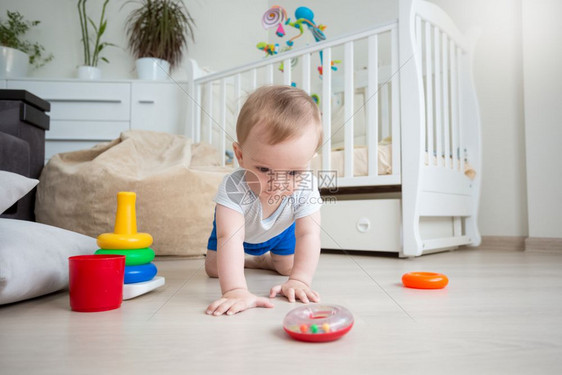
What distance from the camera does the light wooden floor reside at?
0.45m

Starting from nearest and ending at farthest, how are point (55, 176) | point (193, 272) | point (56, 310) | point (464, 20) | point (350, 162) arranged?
1. point (56, 310)
2. point (193, 272)
3. point (55, 176)
4. point (350, 162)
5. point (464, 20)

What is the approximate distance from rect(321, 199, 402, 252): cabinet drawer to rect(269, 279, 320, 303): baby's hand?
0.86 m

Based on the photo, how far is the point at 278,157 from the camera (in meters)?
0.68

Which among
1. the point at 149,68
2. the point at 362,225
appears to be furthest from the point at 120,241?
the point at 149,68

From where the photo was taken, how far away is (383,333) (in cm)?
57

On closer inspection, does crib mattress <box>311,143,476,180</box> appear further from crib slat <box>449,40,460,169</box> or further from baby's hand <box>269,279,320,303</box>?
baby's hand <box>269,279,320,303</box>

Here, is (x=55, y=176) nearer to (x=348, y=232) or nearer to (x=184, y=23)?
(x=348, y=232)

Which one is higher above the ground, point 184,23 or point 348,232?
point 184,23

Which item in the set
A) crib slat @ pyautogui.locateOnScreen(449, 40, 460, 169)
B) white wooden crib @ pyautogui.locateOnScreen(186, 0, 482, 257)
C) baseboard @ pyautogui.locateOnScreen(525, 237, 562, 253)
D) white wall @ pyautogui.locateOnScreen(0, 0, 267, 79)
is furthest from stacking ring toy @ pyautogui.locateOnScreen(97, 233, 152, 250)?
white wall @ pyautogui.locateOnScreen(0, 0, 267, 79)

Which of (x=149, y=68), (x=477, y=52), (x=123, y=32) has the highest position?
(x=123, y=32)

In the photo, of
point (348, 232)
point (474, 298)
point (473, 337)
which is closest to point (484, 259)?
point (348, 232)

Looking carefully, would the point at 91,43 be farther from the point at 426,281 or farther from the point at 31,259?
the point at 426,281

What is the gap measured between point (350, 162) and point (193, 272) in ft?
2.69

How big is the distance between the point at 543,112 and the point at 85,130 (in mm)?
2591
